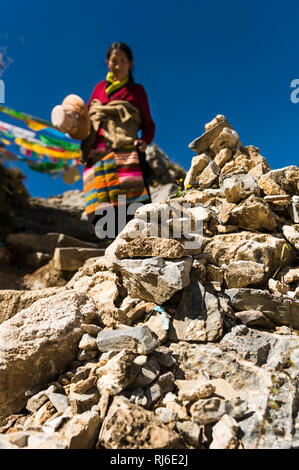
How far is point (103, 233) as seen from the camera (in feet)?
12.1

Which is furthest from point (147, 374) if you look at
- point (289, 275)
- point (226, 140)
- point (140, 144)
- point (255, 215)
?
point (140, 144)

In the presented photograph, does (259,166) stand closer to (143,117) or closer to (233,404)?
(143,117)

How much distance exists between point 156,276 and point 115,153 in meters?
2.25

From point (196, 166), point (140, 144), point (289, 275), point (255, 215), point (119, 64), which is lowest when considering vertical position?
point (289, 275)

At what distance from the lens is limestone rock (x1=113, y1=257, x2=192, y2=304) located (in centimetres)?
203

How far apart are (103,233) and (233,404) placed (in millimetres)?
2591

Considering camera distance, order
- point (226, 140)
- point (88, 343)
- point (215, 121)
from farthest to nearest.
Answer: point (215, 121) < point (226, 140) < point (88, 343)

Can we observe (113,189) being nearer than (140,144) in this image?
Yes

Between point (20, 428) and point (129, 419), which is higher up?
point (129, 419)

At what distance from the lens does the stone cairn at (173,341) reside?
4.45 feet

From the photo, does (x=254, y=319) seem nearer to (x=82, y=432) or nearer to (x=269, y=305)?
(x=269, y=305)

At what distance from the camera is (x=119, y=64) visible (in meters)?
3.88
